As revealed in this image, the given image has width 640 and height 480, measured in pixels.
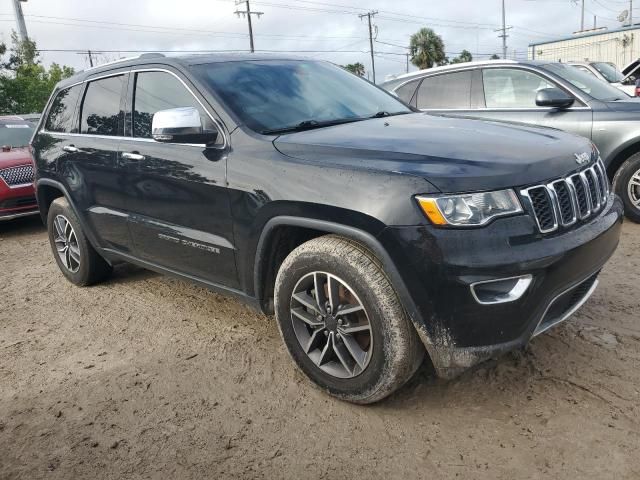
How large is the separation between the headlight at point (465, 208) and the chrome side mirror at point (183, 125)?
1381 millimetres

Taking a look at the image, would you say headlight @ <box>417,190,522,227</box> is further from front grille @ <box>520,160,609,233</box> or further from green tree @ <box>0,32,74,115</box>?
green tree @ <box>0,32,74,115</box>

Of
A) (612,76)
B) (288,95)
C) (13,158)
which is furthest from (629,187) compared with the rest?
(13,158)

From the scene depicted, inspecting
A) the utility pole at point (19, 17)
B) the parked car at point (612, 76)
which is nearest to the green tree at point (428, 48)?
the utility pole at point (19, 17)

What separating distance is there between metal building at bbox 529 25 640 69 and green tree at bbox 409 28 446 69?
1121cm

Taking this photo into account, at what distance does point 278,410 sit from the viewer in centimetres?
290

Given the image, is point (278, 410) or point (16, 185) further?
point (16, 185)

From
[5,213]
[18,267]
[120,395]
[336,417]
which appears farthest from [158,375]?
[5,213]

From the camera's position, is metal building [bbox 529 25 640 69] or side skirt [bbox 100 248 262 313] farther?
metal building [bbox 529 25 640 69]

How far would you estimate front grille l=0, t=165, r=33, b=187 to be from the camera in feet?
24.7

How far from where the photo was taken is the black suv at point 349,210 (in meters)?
2.36

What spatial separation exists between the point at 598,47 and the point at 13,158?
39.2 m

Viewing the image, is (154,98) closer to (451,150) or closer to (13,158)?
(451,150)

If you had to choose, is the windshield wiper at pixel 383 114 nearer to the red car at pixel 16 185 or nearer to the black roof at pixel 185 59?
the black roof at pixel 185 59

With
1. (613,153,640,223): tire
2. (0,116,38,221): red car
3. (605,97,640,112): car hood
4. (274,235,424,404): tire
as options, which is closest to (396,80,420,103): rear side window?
(605,97,640,112): car hood
